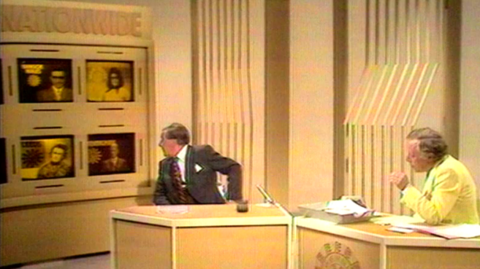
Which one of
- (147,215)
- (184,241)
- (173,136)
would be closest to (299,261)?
(184,241)

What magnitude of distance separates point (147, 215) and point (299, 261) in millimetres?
931

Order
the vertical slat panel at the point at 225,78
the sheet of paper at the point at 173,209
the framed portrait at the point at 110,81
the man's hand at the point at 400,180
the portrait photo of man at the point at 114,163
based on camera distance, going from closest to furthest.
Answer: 1. the man's hand at the point at 400,180
2. the sheet of paper at the point at 173,209
3. the framed portrait at the point at 110,81
4. the portrait photo of man at the point at 114,163
5. the vertical slat panel at the point at 225,78

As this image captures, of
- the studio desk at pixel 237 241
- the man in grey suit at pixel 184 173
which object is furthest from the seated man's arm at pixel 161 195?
the studio desk at pixel 237 241

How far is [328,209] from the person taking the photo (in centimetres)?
346

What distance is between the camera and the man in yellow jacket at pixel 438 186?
3166mm

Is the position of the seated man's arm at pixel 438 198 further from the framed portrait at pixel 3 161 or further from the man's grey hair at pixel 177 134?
the framed portrait at pixel 3 161

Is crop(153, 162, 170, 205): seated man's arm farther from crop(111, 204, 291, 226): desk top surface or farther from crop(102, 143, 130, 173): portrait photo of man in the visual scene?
crop(102, 143, 130, 173): portrait photo of man

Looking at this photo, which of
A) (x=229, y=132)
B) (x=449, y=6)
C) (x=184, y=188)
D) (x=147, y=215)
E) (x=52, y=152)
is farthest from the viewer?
(x=229, y=132)

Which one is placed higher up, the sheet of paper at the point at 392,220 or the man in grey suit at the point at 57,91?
the man in grey suit at the point at 57,91

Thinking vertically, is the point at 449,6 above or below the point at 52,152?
above

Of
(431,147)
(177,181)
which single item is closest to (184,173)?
(177,181)

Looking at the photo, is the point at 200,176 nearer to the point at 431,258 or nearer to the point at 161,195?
the point at 161,195

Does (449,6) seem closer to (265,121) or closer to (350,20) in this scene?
(350,20)

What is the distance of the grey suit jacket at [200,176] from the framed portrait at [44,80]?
141 centimetres
